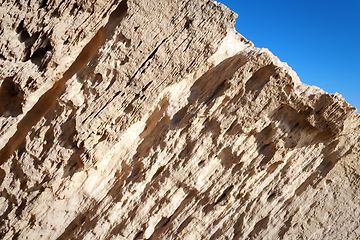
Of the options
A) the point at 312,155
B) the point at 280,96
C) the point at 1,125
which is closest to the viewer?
the point at 280,96

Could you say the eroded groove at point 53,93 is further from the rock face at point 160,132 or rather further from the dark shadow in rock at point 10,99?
the dark shadow in rock at point 10,99

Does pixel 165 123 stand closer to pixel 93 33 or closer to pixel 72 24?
pixel 93 33

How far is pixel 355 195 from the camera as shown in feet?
29.0

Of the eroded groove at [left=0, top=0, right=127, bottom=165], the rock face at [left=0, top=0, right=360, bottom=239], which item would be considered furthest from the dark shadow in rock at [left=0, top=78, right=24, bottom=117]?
the eroded groove at [left=0, top=0, right=127, bottom=165]

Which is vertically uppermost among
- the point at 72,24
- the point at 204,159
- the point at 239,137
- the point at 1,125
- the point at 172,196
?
the point at 239,137

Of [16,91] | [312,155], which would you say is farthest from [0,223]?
[312,155]

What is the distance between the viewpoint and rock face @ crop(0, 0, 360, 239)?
7.66 meters

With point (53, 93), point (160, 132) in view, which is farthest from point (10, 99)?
point (160, 132)

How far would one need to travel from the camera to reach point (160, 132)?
816cm

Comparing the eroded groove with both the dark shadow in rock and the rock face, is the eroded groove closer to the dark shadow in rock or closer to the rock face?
the rock face

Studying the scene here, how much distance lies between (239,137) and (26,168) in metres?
7.35

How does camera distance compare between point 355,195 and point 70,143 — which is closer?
point 70,143

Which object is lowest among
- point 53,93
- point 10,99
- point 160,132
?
point 10,99

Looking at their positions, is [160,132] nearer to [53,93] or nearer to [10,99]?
[53,93]
